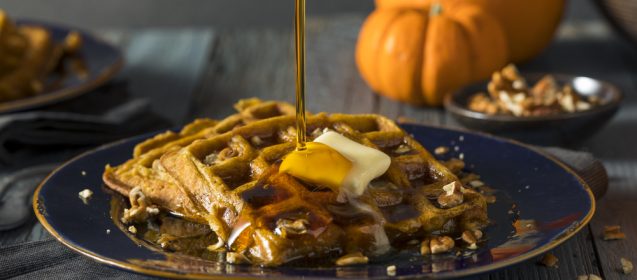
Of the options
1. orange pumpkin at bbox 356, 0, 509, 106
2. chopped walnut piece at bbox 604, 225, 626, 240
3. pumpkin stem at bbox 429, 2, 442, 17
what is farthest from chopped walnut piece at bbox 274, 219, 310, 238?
pumpkin stem at bbox 429, 2, 442, 17

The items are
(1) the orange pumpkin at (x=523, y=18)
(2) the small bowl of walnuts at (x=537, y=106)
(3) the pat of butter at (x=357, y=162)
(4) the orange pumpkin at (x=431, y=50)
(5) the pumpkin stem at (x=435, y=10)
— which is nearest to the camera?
(3) the pat of butter at (x=357, y=162)

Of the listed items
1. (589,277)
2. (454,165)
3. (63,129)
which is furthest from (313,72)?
(589,277)

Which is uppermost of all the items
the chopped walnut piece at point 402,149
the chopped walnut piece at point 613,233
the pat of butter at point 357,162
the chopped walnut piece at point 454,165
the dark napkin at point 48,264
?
the pat of butter at point 357,162

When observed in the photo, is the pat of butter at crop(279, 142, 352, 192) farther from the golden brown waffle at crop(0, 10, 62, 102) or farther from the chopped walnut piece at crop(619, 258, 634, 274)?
the golden brown waffle at crop(0, 10, 62, 102)

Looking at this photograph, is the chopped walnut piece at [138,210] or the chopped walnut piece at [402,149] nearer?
the chopped walnut piece at [138,210]

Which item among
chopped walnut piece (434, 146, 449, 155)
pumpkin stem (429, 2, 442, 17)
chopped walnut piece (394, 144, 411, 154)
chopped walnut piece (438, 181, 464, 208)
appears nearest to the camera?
chopped walnut piece (438, 181, 464, 208)

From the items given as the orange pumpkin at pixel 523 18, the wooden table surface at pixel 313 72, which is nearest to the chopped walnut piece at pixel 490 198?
the wooden table surface at pixel 313 72

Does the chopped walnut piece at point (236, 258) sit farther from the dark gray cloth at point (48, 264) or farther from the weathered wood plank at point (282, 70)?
the weathered wood plank at point (282, 70)
